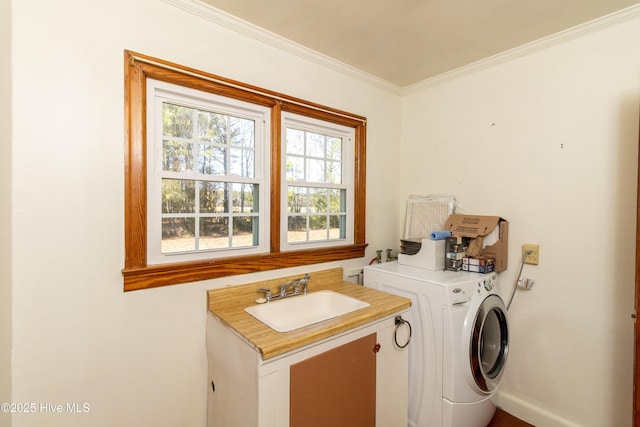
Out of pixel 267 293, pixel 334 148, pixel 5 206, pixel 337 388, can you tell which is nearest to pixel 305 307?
pixel 267 293

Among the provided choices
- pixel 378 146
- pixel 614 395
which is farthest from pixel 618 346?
pixel 378 146

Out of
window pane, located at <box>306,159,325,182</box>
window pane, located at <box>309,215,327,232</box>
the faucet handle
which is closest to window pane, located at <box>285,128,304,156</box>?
window pane, located at <box>306,159,325,182</box>

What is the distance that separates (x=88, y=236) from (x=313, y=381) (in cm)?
124

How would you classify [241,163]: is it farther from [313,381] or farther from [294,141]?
[313,381]

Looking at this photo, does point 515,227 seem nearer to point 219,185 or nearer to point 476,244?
point 476,244

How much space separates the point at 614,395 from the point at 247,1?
3.05m

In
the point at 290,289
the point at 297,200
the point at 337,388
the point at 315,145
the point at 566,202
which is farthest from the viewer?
the point at 315,145

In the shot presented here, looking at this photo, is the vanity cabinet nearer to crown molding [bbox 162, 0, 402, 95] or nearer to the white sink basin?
the white sink basin

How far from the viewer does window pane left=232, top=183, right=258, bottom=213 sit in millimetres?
1874

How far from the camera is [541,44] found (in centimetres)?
194

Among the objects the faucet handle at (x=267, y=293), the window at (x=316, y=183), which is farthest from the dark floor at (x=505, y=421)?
the faucet handle at (x=267, y=293)

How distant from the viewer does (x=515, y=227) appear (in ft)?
6.83

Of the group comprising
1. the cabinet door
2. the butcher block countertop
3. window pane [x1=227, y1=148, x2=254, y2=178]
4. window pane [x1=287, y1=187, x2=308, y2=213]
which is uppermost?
window pane [x1=227, y1=148, x2=254, y2=178]

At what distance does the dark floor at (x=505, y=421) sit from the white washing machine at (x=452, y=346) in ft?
0.35
